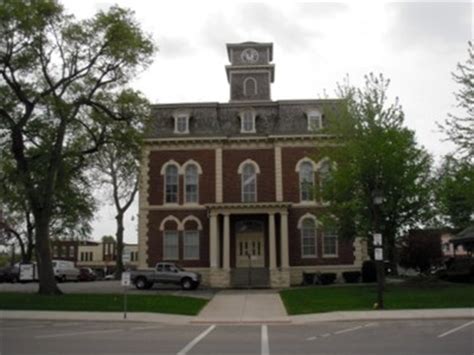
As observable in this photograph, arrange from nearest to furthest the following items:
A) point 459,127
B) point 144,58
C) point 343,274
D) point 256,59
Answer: point 459,127, point 144,58, point 343,274, point 256,59

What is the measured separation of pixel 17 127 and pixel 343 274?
864 inches

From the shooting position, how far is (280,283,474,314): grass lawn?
77.6ft

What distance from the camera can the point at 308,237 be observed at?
136 feet

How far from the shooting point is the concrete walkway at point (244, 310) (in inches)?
836

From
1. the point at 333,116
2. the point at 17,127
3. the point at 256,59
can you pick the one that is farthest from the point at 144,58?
the point at 256,59

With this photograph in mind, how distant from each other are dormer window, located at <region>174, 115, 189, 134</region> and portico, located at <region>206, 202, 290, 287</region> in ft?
21.6

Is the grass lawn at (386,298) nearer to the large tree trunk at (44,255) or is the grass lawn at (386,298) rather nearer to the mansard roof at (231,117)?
the large tree trunk at (44,255)

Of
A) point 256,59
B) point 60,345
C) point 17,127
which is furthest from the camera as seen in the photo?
point 256,59

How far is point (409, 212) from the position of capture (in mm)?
32188

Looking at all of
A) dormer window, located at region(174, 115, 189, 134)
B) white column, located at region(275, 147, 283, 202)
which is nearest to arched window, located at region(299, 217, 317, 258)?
white column, located at region(275, 147, 283, 202)

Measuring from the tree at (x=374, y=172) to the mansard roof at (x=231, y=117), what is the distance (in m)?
8.80

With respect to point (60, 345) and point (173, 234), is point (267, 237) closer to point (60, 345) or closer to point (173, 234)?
point (173, 234)

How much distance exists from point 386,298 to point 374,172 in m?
6.98

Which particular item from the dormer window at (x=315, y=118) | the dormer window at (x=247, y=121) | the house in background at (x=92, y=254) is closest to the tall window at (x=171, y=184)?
the dormer window at (x=247, y=121)
